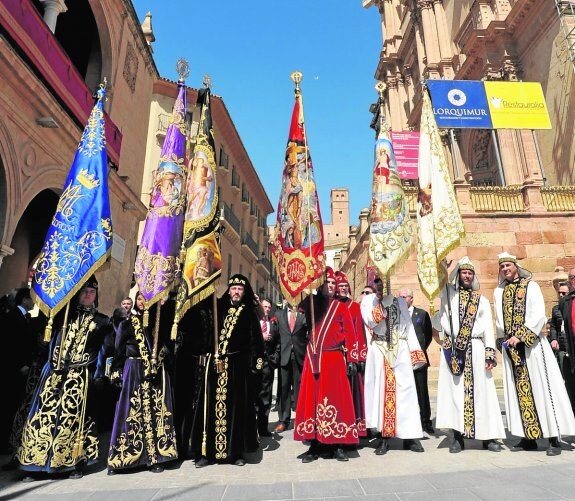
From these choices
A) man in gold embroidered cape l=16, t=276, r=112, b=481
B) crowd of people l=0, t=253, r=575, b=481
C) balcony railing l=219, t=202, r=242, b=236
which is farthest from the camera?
balcony railing l=219, t=202, r=242, b=236

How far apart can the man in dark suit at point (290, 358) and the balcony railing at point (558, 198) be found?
440 inches

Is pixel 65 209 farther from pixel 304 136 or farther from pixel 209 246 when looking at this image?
pixel 304 136

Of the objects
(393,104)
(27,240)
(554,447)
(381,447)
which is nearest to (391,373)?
(381,447)

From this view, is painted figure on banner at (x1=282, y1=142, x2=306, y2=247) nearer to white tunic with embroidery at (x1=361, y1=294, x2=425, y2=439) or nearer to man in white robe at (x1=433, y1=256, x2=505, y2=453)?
white tunic with embroidery at (x1=361, y1=294, x2=425, y2=439)

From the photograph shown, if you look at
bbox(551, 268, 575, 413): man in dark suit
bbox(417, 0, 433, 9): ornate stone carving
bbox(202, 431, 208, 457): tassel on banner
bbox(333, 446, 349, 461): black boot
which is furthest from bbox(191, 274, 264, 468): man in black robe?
bbox(417, 0, 433, 9): ornate stone carving

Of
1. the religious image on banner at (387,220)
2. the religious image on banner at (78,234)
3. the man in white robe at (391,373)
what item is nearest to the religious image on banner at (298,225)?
the religious image on banner at (387,220)

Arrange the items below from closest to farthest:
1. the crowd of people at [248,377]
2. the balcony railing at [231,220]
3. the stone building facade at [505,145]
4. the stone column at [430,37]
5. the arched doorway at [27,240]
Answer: the crowd of people at [248,377]
the arched doorway at [27,240]
the stone building facade at [505,145]
the balcony railing at [231,220]
the stone column at [430,37]

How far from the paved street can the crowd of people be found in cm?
18

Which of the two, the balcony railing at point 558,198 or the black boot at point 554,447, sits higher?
the balcony railing at point 558,198

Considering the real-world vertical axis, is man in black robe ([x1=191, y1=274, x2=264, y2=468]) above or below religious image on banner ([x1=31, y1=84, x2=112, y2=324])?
below

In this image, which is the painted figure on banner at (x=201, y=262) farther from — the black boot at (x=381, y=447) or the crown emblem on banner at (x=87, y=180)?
the black boot at (x=381, y=447)

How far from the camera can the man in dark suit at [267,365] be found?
5246mm

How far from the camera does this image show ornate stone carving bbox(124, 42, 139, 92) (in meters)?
11.3

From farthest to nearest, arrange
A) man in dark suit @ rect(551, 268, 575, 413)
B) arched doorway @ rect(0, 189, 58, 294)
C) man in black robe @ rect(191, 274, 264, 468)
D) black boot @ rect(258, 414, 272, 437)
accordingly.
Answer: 1. arched doorway @ rect(0, 189, 58, 294)
2. black boot @ rect(258, 414, 272, 437)
3. man in dark suit @ rect(551, 268, 575, 413)
4. man in black robe @ rect(191, 274, 264, 468)
